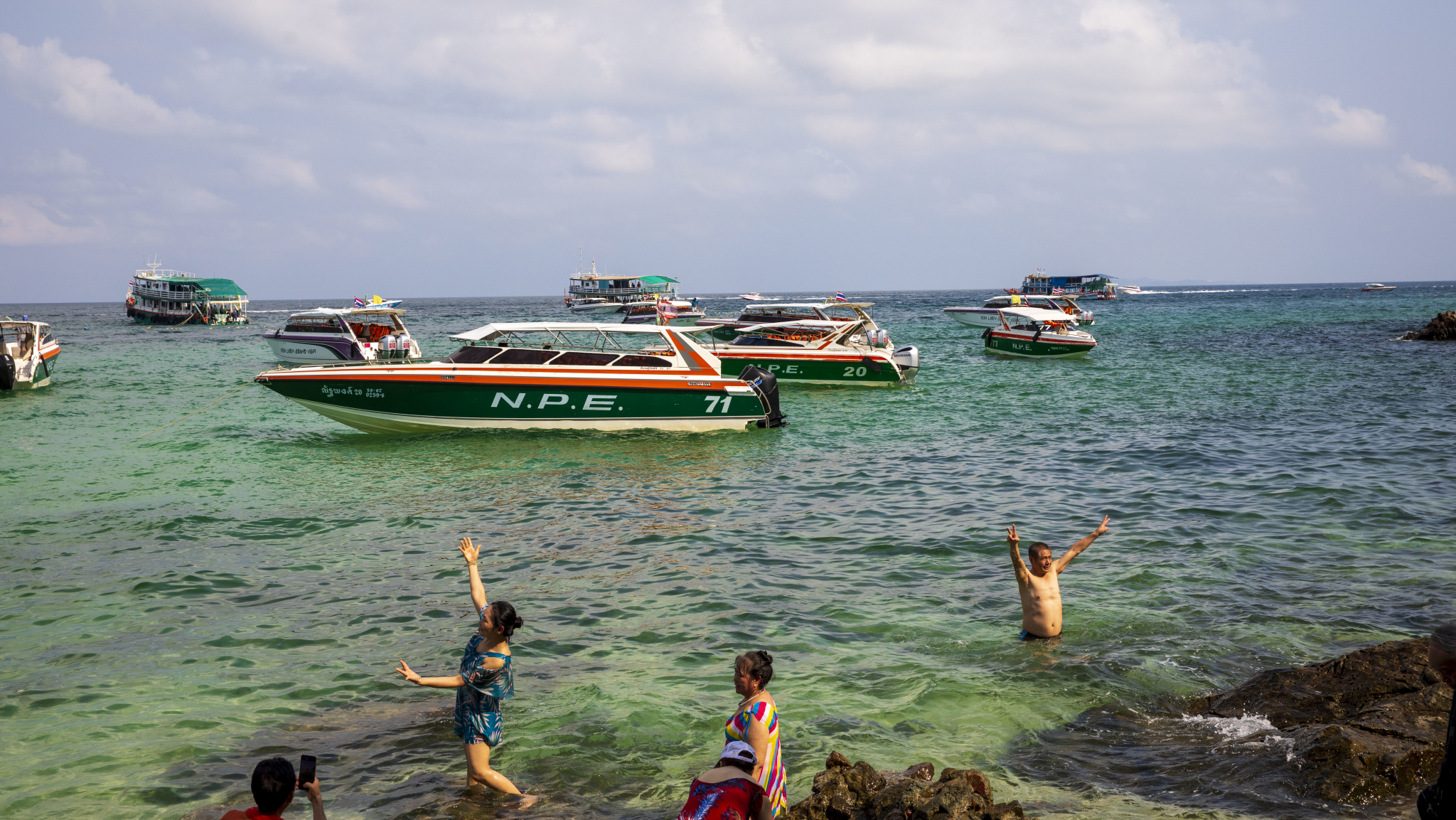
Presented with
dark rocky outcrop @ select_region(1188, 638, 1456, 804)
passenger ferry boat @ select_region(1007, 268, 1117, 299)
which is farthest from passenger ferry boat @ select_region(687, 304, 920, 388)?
passenger ferry boat @ select_region(1007, 268, 1117, 299)

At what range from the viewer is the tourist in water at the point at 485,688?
5.21 meters

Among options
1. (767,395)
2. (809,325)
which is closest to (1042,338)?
(809,325)

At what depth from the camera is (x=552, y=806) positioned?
539cm

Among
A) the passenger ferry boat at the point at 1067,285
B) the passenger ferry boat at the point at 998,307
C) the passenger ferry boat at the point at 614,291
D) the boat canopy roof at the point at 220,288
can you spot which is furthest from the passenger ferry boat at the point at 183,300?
the passenger ferry boat at the point at 1067,285

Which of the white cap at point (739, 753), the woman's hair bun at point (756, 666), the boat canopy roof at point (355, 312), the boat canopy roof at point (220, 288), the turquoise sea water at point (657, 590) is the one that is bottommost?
the turquoise sea water at point (657, 590)

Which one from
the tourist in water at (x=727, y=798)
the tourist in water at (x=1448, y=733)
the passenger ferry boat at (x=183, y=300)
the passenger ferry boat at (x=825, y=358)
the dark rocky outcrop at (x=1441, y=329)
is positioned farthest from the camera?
the passenger ferry boat at (x=183, y=300)

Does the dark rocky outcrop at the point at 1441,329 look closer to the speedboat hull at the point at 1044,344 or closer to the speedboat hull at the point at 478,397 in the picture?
the speedboat hull at the point at 1044,344

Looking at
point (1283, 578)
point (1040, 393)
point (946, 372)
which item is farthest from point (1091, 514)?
point (946, 372)

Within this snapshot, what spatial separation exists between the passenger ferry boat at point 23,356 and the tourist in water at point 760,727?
31.9 m

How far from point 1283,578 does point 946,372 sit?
81.9ft

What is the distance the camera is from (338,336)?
3362cm

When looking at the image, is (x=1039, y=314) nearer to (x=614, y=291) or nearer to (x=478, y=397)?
(x=478, y=397)

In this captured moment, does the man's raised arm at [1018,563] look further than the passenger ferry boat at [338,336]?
No

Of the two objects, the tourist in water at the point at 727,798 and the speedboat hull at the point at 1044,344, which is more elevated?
the speedboat hull at the point at 1044,344
